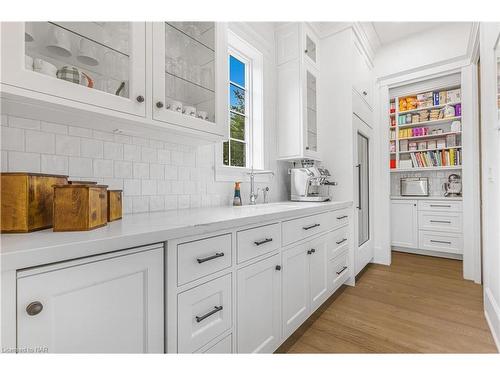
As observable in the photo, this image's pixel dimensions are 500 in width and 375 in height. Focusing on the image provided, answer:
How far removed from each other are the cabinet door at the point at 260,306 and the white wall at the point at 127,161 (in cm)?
73

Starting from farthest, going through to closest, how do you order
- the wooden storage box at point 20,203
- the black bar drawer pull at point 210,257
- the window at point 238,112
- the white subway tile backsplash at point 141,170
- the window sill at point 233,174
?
1. the window at point 238,112
2. the window sill at point 233,174
3. the white subway tile backsplash at point 141,170
4. the black bar drawer pull at point 210,257
5. the wooden storage box at point 20,203

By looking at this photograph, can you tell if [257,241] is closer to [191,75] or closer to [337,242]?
[191,75]

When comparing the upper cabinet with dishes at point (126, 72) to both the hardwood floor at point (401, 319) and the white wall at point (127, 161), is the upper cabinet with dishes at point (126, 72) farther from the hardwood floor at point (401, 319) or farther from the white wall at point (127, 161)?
the hardwood floor at point (401, 319)

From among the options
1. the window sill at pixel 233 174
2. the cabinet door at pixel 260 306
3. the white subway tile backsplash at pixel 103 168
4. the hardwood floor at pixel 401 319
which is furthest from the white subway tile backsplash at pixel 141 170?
the hardwood floor at pixel 401 319

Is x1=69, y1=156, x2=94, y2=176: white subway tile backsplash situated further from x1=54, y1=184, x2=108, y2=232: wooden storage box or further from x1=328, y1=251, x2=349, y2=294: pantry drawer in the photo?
x1=328, y1=251, x2=349, y2=294: pantry drawer

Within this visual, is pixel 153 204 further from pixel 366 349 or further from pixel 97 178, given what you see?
pixel 366 349

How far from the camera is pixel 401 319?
1944mm

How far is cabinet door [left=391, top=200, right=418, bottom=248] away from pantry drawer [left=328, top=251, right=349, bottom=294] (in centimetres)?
188

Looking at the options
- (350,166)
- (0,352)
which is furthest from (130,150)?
(350,166)

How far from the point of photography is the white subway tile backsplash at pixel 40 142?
108 cm

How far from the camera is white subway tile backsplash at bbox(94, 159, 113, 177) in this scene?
129 centimetres

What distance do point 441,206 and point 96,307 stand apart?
4255 millimetres

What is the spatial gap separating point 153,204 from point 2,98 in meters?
0.84

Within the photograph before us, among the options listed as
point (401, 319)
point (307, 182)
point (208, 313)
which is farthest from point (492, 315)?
point (208, 313)
